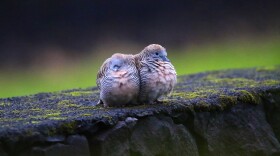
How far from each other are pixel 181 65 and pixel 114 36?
46.2 inches

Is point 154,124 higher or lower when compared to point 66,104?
lower

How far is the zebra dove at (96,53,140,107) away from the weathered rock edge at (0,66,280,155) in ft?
0.38

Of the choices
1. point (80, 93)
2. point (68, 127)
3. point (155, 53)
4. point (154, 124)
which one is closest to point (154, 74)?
point (155, 53)

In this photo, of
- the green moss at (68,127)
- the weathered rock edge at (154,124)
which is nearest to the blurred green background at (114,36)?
the weathered rock edge at (154,124)

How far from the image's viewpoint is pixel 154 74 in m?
4.75

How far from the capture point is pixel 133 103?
4.95m

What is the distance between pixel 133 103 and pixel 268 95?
1.30 metres

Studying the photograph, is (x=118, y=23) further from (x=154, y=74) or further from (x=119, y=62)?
(x=154, y=74)

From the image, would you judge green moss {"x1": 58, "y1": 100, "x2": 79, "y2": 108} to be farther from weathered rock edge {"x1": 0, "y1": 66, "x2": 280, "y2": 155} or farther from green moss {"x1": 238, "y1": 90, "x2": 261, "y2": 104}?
green moss {"x1": 238, "y1": 90, "x2": 261, "y2": 104}

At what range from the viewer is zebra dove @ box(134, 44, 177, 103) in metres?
4.75

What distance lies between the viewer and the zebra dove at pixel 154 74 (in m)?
4.75

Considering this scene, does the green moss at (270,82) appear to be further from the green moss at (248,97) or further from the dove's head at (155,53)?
the dove's head at (155,53)

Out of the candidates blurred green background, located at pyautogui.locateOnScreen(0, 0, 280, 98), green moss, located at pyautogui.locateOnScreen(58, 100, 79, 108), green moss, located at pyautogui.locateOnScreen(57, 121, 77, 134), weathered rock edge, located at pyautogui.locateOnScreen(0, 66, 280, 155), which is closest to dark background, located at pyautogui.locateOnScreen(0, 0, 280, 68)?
blurred green background, located at pyautogui.locateOnScreen(0, 0, 280, 98)

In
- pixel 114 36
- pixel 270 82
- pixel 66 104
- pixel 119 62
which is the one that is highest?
pixel 114 36
